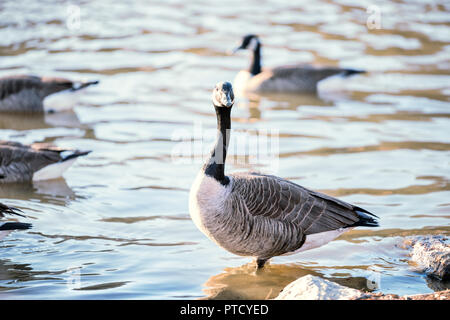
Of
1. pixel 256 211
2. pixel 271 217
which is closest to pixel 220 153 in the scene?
pixel 256 211

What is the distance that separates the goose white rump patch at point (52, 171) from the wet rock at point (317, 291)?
4.61 metres

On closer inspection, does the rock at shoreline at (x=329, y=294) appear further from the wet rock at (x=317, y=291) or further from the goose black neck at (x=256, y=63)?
the goose black neck at (x=256, y=63)

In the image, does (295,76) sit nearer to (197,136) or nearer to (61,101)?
(197,136)

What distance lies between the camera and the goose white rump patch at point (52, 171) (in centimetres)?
931

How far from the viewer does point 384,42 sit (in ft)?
57.8

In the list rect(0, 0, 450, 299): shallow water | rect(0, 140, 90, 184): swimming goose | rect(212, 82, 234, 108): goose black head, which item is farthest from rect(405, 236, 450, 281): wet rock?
rect(0, 140, 90, 184): swimming goose

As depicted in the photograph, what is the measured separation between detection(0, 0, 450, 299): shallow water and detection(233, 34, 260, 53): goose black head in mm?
689

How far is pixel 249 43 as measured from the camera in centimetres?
1530

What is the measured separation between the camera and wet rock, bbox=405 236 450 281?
6652mm

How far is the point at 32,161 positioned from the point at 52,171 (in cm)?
30

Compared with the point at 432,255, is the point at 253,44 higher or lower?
higher

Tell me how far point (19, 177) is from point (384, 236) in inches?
189

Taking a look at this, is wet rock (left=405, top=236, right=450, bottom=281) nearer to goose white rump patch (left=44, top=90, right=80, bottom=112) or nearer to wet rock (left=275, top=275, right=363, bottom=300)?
wet rock (left=275, top=275, right=363, bottom=300)
